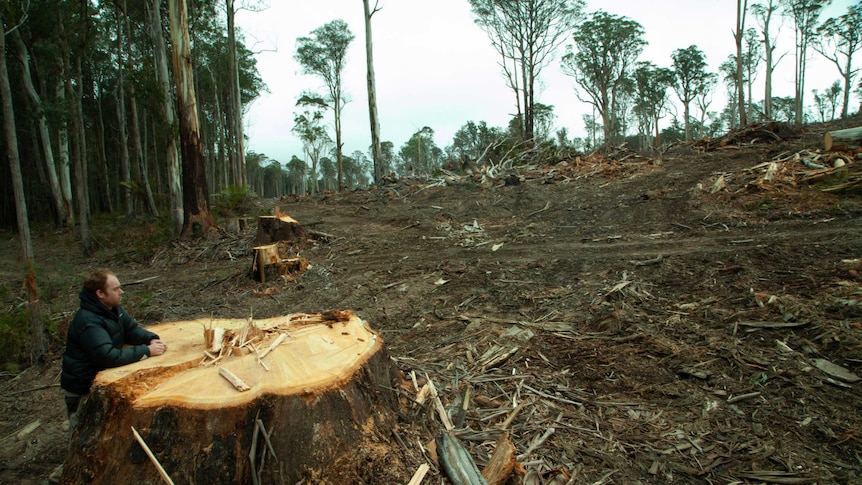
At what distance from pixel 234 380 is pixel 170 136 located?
11951 mm

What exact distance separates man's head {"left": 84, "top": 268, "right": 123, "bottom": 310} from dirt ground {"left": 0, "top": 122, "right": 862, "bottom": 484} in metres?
1.66

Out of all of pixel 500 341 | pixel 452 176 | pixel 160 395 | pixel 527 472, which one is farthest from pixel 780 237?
pixel 452 176

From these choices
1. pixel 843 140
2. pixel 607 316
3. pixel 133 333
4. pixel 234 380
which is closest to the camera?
pixel 234 380

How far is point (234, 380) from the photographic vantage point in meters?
2.24

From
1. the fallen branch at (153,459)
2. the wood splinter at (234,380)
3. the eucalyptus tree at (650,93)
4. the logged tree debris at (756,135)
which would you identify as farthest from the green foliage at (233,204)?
the eucalyptus tree at (650,93)

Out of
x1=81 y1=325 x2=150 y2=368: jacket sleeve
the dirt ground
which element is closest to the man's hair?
x1=81 y1=325 x2=150 y2=368: jacket sleeve

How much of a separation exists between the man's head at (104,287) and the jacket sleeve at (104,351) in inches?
8.5

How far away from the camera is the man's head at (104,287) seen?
8.89ft

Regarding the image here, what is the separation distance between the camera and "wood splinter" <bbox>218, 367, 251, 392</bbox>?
2184mm

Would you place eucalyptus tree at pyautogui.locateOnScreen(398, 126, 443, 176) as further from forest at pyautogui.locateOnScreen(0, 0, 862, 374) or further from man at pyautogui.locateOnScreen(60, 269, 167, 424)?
man at pyautogui.locateOnScreen(60, 269, 167, 424)

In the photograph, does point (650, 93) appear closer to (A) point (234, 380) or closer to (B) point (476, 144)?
(B) point (476, 144)

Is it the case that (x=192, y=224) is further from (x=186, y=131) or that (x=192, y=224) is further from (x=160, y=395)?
(x=160, y=395)

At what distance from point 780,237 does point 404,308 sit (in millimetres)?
5504

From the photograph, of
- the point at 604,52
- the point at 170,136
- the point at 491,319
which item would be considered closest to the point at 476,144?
the point at 604,52
